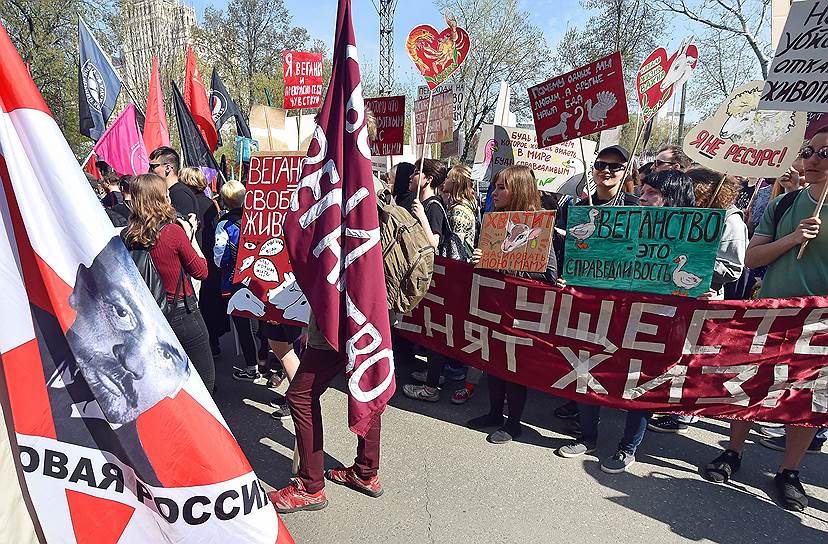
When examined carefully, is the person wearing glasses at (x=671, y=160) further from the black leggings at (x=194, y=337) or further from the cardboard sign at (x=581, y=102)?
the black leggings at (x=194, y=337)

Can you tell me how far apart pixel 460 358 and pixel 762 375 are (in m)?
2.03

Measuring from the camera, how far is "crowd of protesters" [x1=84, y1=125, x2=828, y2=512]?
3.05 meters

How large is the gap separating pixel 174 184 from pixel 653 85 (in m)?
4.76

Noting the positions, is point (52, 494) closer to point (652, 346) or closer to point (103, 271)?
point (103, 271)

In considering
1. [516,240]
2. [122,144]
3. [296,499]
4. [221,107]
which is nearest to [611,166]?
[516,240]

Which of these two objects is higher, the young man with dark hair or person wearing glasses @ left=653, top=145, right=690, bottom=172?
person wearing glasses @ left=653, top=145, right=690, bottom=172

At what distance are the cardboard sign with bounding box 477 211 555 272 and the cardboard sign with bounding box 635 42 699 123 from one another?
189 centimetres

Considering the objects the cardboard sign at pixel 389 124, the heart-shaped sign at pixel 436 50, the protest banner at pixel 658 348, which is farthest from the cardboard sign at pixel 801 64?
the cardboard sign at pixel 389 124

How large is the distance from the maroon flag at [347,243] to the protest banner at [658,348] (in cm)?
160

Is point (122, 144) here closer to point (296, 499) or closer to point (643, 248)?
point (296, 499)

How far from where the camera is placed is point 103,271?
4.20 feet

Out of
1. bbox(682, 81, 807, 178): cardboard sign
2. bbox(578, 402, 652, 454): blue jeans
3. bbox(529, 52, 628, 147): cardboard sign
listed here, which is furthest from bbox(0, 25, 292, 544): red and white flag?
bbox(682, 81, 807, 178): cardboard sign

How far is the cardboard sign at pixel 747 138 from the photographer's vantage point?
378 cm

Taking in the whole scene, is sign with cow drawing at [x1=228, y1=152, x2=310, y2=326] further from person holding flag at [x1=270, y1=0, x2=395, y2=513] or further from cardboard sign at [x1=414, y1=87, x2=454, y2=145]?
cardboard sign at [x1=414, y1=87, x2=454, y2=145]
